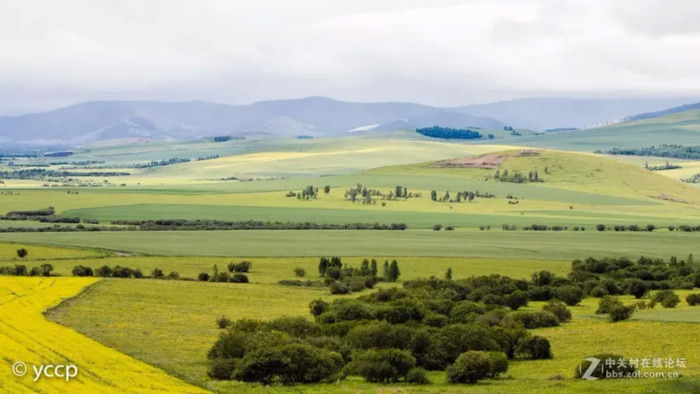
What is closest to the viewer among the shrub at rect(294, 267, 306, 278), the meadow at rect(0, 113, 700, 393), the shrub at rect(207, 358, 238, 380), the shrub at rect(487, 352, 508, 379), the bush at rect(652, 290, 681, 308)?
the meadow at rect(0, 113, 700, 393)

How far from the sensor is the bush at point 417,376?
146 feet

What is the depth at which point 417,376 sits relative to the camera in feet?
146

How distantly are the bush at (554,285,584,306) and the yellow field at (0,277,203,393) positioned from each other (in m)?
38.7

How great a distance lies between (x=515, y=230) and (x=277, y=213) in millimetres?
40711

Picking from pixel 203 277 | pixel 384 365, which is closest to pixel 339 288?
pixel 203 277

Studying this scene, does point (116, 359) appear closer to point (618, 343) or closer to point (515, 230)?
point (618, 343)

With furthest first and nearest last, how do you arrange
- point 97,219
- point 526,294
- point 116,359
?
1. point 97,219
2. point 526,294
3. point 116,359

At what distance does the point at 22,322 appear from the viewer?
51.0m

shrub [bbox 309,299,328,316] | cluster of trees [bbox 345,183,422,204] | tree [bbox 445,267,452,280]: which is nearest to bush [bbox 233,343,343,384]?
shrub [bbox 309,299,328,316]

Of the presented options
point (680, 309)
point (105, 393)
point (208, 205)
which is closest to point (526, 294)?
point (680, 309)

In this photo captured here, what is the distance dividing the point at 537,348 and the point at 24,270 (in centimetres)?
4918

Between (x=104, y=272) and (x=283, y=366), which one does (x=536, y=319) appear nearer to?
(x=283, y=366)

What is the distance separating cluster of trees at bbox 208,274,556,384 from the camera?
4400cm

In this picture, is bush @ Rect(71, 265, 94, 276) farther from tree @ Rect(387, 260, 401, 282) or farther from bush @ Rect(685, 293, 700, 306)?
bush @ Rect(685, 293, 700, 306)
